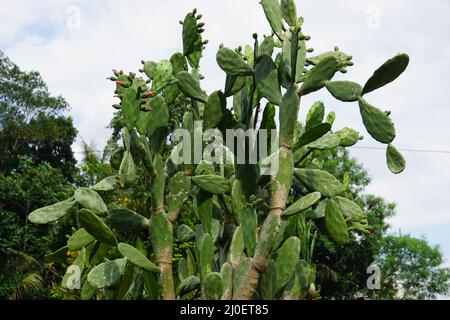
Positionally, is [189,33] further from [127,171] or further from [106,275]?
[106,275]

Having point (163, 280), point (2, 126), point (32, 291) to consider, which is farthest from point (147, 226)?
point (2, 126)

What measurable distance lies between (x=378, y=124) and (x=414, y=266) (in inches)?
1077

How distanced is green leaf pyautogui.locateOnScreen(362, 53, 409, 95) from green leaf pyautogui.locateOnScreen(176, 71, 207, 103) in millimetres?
782

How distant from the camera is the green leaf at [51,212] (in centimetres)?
337

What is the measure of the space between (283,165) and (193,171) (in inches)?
19.5

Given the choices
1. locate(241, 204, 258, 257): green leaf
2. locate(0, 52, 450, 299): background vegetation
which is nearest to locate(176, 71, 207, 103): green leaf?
locate(241, 204, 258, 257): green leaf

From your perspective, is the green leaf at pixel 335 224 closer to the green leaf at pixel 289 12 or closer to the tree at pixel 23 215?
the green leaf at pixel 289 12

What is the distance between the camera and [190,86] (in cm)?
335

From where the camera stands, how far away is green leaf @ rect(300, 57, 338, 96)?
3080 millimetres

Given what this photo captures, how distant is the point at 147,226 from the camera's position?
3.38 meters

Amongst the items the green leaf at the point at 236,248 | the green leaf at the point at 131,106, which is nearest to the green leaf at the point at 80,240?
the green leaf at the point at 131,106

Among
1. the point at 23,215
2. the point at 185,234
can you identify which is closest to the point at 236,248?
the point at 185,234

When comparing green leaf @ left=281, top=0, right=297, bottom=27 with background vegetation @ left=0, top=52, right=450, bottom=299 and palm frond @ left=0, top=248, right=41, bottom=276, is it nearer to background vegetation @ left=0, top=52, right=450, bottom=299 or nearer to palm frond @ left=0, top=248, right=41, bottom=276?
background vegetation @ left=0, top=52, right=450, bottom=299
